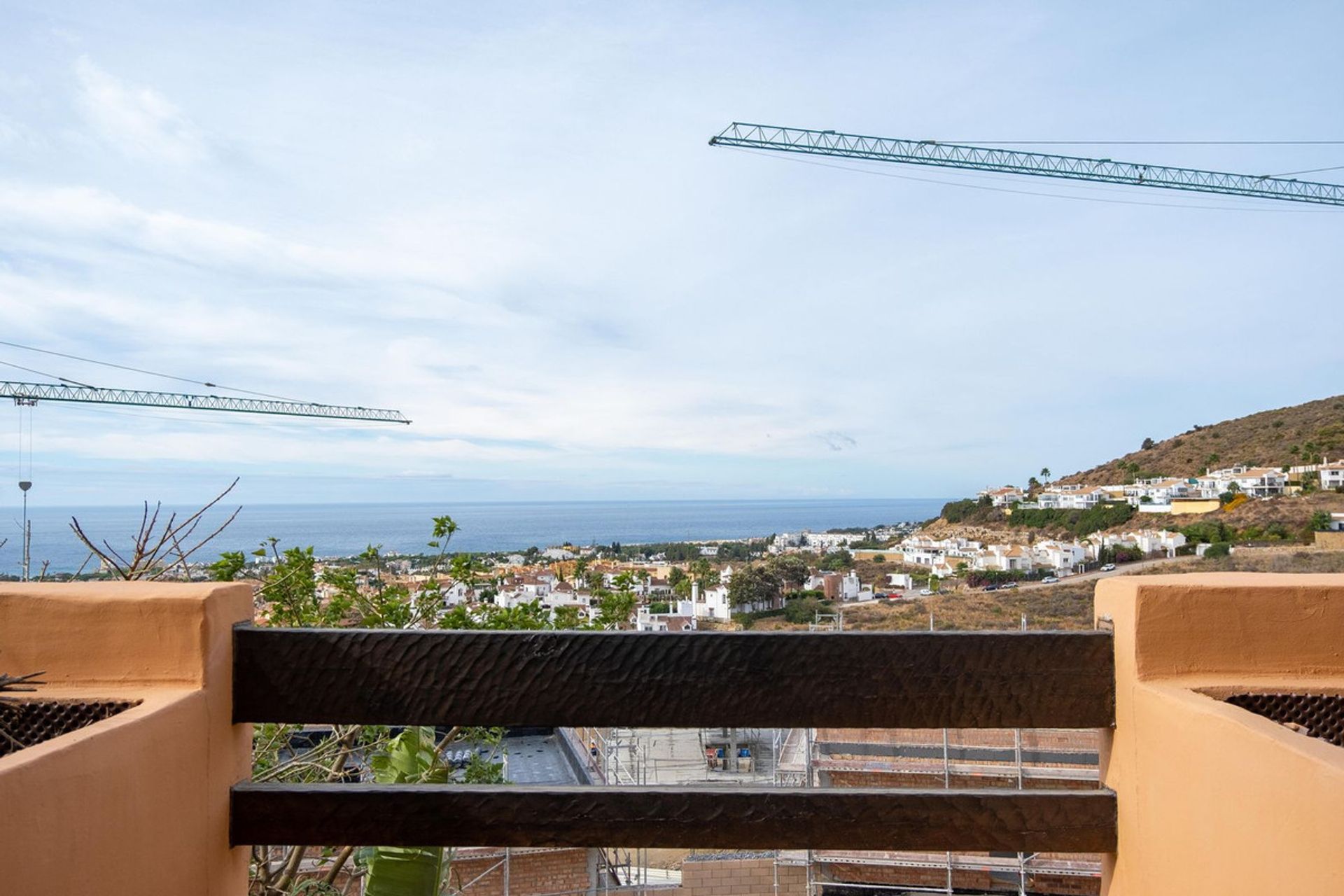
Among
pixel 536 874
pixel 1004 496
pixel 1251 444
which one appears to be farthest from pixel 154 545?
pixel 1004 496

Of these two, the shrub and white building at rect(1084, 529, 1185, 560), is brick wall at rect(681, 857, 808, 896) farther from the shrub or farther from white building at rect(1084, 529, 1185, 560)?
the shrub

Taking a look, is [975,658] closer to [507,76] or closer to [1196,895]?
[1196,895]

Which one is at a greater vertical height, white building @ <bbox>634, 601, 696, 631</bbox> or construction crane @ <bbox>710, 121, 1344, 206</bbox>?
construction crane @ <bbox>710, 121, 1344, 206</bbox>

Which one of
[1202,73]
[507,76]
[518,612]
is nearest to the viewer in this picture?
[518,612]

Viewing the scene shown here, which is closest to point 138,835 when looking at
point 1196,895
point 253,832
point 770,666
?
point 253,832

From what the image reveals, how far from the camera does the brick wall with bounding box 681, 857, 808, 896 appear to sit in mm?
8898

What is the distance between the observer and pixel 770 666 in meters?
1.18

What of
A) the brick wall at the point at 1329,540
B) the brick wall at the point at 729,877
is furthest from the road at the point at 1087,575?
the brick wall at the point at 729,877

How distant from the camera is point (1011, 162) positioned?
40.2m

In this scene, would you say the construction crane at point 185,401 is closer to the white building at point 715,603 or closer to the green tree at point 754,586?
the green tree at point 754,586

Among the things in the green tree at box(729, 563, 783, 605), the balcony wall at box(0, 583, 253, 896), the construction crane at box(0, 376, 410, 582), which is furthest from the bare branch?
the construction crane at box(0, 376, 410, 582)

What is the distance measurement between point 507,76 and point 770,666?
1569 cm

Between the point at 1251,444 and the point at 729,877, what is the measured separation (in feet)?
97.7

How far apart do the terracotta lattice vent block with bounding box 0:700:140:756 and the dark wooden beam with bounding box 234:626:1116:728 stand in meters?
0.17
